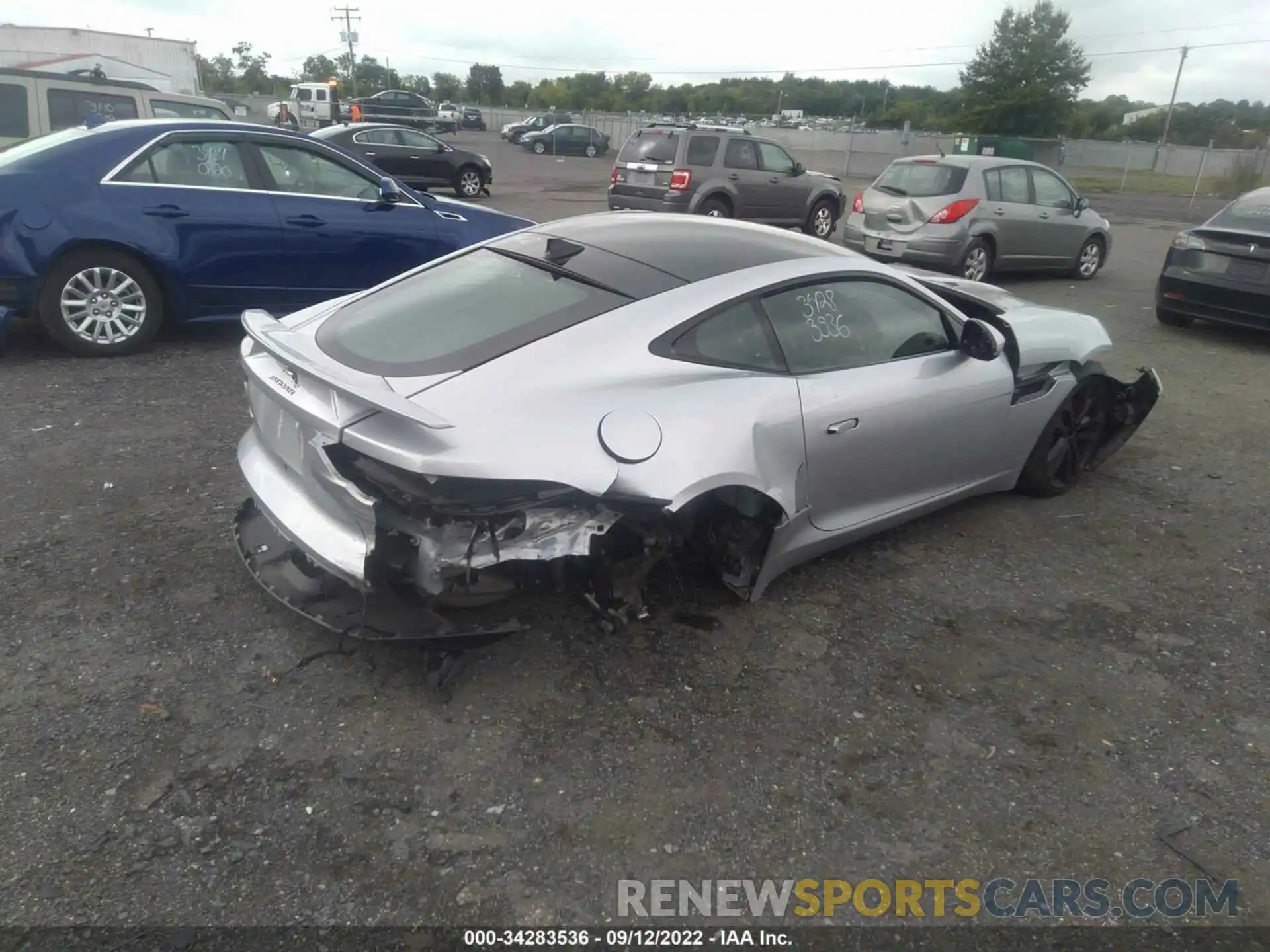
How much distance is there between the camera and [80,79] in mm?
10711

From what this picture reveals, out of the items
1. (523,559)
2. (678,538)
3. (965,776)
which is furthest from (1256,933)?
(523,559)

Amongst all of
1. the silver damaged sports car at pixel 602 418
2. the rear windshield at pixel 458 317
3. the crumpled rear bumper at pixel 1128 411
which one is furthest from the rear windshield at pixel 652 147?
the rear windshield at pixel 458 317

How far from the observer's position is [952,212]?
10805 millimetres

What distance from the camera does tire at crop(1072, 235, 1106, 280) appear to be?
40.0 feet

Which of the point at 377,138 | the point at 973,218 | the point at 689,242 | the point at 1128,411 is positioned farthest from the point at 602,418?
the point at 377,138

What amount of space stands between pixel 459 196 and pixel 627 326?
17.5 m

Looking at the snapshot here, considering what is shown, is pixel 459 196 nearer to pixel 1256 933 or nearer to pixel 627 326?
pixel 627 326

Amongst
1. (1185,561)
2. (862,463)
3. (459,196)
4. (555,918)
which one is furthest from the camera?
(459,196)

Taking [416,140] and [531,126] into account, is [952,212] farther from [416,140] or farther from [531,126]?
[531,126]

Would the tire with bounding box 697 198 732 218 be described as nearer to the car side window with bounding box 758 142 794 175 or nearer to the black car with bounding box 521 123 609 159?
the car side window with bounding box 758 142 794 175

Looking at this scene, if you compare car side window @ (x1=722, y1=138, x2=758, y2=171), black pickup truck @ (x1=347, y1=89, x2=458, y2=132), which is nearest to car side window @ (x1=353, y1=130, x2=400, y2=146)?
car side window @ (x1=722, y1=138, x2=758, y2=171)

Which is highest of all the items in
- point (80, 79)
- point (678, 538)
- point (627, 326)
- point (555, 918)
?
point (80, 79)

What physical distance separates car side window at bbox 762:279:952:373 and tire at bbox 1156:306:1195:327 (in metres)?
6.61

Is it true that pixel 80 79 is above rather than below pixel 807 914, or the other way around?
above
